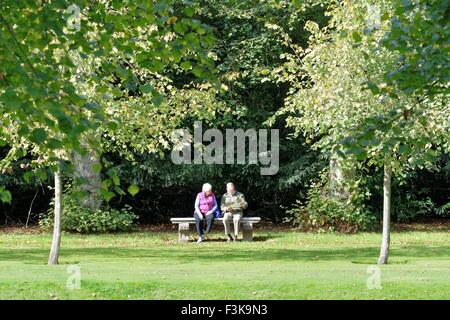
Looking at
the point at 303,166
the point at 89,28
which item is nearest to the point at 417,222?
the point at 303,166

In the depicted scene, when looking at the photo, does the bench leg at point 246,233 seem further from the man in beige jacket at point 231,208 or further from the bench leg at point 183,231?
the bench leg at point 183,231

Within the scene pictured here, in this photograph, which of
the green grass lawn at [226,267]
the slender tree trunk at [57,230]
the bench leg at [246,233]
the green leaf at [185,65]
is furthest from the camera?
the bench leg at [246,233]

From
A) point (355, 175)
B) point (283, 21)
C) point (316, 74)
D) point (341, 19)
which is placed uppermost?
point (283, 21)

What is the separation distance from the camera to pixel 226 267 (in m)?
12.5

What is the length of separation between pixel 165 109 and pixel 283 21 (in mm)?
9560

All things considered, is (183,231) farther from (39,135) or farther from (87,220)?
(39,135)

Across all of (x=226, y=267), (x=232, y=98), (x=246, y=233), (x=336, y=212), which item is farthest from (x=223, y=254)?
(x=232, y=98)

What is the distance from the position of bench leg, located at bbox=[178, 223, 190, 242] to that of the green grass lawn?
0.41 meters

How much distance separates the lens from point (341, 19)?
14492 mm

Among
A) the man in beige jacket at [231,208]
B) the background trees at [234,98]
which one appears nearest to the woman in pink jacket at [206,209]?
the man in beige jacket at [231,208]

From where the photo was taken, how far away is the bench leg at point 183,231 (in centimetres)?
1911

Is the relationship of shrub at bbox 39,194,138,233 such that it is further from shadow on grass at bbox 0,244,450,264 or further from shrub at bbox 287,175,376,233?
shrub at bbox 287,175,376,233

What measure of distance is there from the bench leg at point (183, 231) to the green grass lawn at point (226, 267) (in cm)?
41
